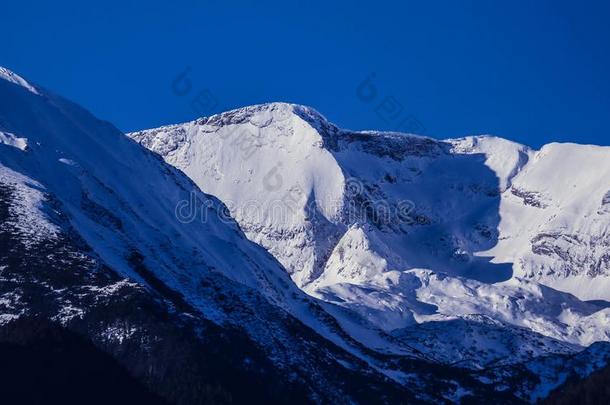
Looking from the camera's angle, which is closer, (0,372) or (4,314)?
(0,372)

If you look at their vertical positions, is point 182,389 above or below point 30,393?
above

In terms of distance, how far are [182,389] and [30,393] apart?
28.6 m

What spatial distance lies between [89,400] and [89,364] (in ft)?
28.6

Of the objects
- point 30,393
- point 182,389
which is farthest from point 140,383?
point 30,393

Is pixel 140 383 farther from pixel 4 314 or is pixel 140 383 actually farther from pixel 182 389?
pixel 4 314

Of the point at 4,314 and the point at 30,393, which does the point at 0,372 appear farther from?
the point at 4,314

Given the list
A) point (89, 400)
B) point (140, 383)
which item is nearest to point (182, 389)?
point (140, 383)

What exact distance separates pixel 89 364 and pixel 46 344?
615cm

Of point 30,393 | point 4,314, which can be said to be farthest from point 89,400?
point 4,314

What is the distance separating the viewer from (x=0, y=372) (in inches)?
6944

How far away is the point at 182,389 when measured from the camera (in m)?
199

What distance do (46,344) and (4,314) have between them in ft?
41.0

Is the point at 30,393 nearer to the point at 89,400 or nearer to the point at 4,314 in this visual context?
the point at 89,400

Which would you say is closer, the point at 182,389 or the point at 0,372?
the point at 0,372
